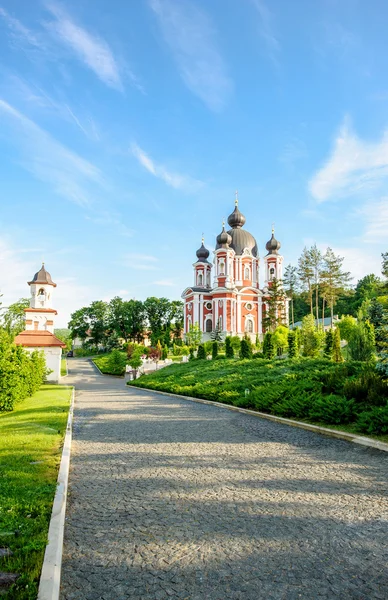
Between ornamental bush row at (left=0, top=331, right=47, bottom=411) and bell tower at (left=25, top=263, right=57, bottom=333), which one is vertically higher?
bell tower at (left=25, top=263, right=57, bottom=333)

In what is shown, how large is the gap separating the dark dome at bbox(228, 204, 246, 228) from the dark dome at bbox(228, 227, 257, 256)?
79 cm

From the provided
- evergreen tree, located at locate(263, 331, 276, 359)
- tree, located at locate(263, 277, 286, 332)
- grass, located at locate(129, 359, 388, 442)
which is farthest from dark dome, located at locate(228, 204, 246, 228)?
grass, located at locate(129, 359, 388, 442)

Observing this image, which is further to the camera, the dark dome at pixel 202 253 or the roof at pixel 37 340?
the dark dome at pixel 202 253

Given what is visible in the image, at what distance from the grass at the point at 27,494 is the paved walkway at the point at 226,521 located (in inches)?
11.6

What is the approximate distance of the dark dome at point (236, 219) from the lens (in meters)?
57.7

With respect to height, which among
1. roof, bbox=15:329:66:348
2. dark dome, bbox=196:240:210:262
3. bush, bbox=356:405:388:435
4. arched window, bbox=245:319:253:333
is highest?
dark dome, bbox=196:240:210:262

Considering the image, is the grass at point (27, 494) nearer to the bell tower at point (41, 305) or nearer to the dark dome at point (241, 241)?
the bell tower at point (41, 305)

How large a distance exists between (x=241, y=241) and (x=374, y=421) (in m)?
49.6

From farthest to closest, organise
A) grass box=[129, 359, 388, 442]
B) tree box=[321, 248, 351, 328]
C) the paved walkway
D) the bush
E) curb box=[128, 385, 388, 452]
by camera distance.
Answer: tree box=[321, 248, 351, 328] < grass box=[129, 359, 388, 442] < the bush < curb box=[128, 385, 388, 452] < the paved walkway

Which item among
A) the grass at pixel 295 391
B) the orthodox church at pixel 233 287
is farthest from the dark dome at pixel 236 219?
the grass at pixel 295 391

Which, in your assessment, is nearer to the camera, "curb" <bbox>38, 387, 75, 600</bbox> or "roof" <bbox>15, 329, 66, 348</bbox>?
"curb" <bbox>38, 387, 75, 600</bbox>

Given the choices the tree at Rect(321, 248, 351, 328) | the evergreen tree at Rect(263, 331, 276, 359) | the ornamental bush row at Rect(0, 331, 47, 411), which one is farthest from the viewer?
the tree at Rect(321, 248, 351, 328)

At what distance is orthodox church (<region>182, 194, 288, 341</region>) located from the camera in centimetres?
5138

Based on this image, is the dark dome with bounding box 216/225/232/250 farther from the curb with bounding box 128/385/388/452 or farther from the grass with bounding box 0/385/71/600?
the grass with bounding box 0/385/71/600
